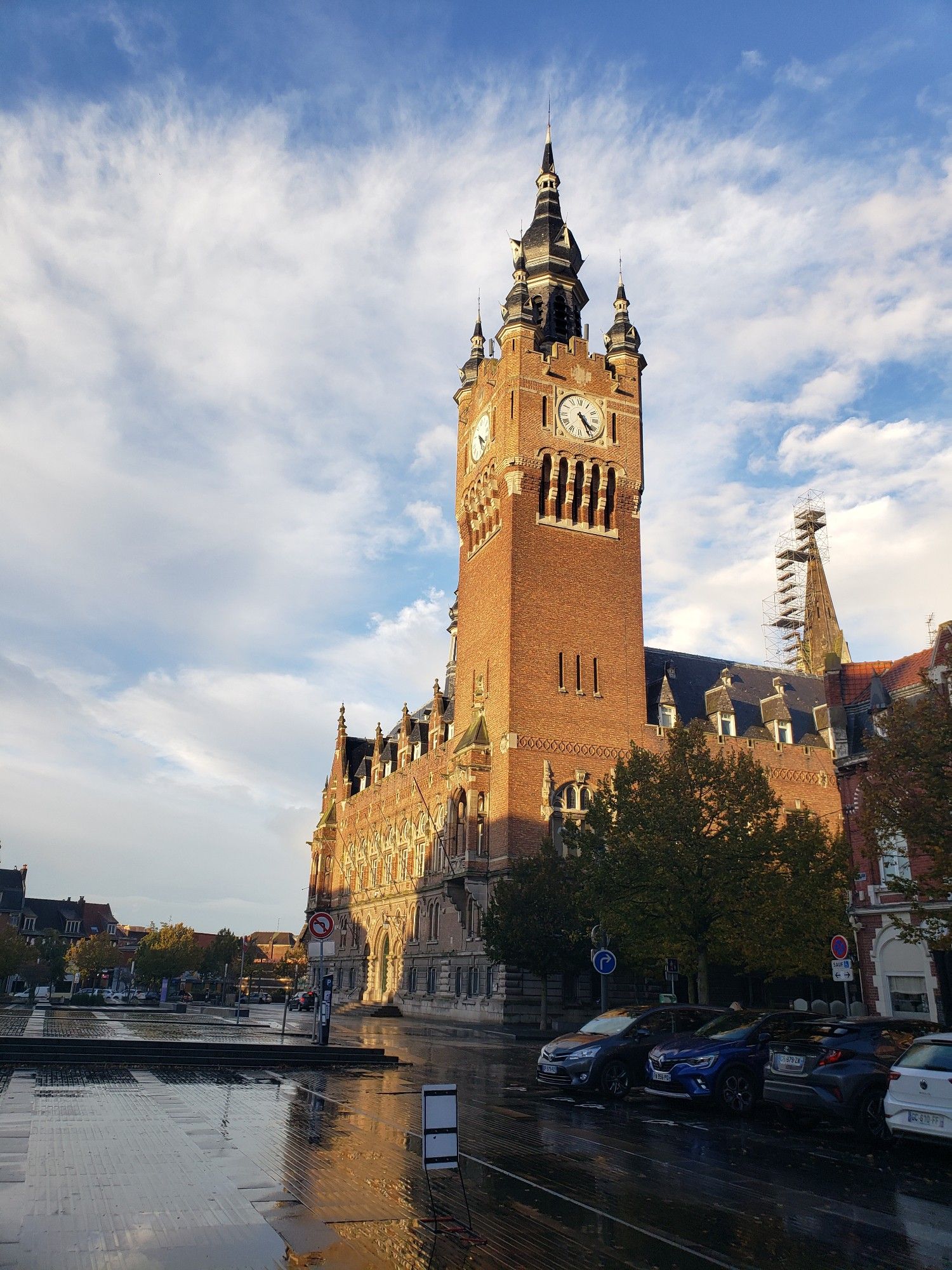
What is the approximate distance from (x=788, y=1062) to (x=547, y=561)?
38.3m

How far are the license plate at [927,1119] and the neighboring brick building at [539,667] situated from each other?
Answer: 110ft

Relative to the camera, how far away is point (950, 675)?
2314 cm

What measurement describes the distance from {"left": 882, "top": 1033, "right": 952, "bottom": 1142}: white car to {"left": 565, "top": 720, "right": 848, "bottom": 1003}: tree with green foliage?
1666 centimetres

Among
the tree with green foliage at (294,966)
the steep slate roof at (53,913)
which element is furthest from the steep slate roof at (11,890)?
the tree with green foliage at (294,966)

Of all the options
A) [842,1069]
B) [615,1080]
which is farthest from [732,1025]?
[842,1069]

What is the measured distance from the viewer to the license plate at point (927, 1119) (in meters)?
12.1

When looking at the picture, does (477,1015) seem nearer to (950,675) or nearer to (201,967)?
(950,675)

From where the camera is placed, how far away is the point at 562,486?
177 ft

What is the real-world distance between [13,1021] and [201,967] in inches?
2914

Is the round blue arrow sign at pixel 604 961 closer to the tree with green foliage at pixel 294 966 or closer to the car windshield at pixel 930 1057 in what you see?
the car windshield at pixel 930 1057

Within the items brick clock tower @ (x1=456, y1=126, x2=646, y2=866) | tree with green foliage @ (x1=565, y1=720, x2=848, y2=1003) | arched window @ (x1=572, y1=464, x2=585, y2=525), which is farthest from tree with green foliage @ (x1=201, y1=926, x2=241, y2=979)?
tree with green foliage @ (x1=565, y1=720, x2=848, y2=1003)

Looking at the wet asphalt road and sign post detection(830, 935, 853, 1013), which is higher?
sign post detection(830, 935, 853, 1013)

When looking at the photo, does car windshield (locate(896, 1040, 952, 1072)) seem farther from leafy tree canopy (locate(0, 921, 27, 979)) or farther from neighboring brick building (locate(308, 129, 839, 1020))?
leafy tree canopy (locate(0, 921, 27, 979))

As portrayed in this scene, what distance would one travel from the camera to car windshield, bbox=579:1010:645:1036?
19250 mm
